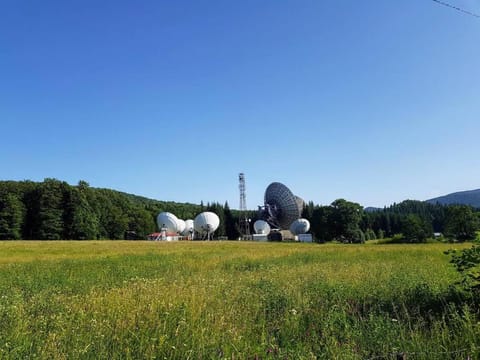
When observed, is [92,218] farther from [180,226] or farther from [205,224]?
[180,226]

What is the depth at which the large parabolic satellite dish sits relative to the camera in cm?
10331

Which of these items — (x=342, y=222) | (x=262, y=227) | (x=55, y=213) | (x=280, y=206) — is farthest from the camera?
(x=262, y=227)

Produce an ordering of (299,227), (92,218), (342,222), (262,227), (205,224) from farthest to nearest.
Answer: (262,227) < (299,227) < (205,224) < (342,222) < (92,218)

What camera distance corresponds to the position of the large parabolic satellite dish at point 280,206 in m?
103

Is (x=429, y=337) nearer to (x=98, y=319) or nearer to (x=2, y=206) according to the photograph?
(x=98, y=319)

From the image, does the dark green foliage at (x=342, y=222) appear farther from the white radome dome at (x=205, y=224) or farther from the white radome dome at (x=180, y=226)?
the white radome dome at (x=180, y=226)

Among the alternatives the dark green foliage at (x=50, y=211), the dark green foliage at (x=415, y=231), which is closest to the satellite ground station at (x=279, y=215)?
the dark green foliage at (x=415, y=231)

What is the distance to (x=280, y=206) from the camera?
10712 centimetres

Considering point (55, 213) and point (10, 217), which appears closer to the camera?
point (10, 217)

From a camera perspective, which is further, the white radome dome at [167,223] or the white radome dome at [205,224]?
the white radome dome at [167,223]

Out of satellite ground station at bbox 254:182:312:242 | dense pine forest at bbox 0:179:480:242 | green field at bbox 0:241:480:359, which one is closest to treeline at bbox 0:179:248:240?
dense pine forest at bbox 0:179:480:242

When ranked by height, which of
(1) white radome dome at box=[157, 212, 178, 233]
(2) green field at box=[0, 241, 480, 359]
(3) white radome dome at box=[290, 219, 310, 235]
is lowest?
(2) green field at box=[0, 241, 480, 359]

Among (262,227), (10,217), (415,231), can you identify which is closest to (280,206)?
(262,227)

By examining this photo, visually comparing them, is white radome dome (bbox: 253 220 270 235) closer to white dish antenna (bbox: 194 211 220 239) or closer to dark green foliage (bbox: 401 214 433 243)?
white dish antenna (bbox: 194 211 220 239)
